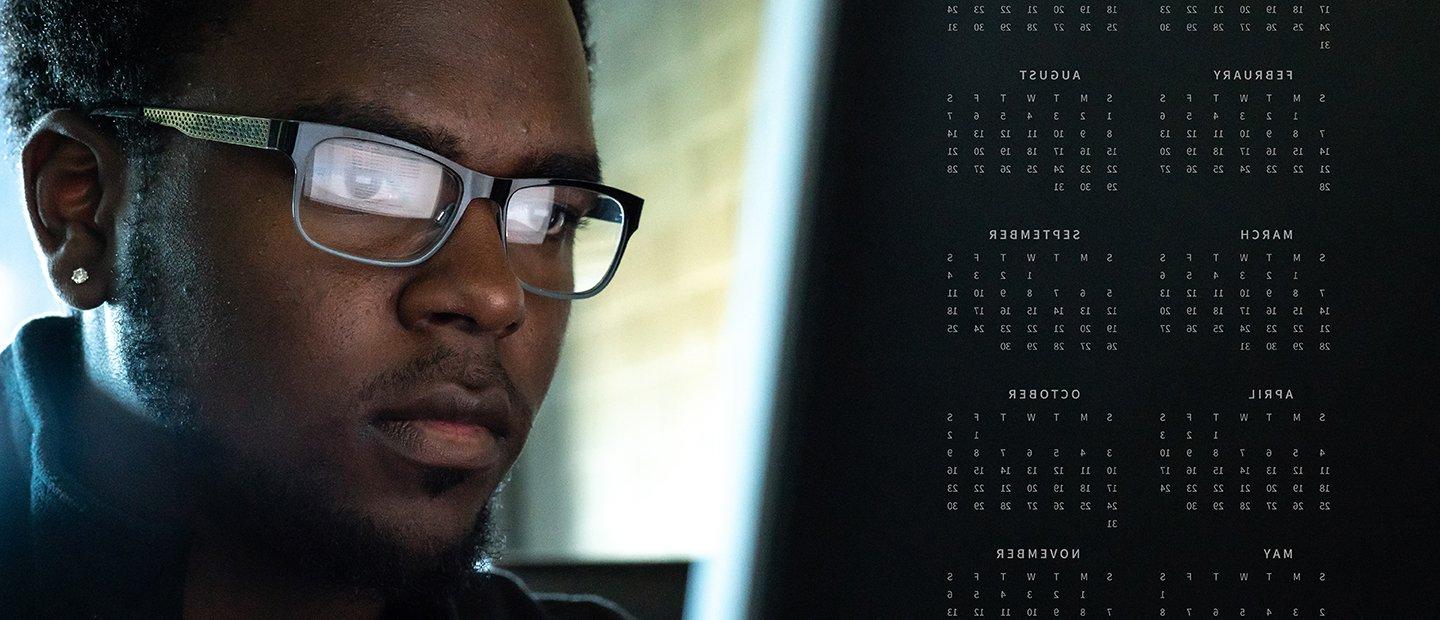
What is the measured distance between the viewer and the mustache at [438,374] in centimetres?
37

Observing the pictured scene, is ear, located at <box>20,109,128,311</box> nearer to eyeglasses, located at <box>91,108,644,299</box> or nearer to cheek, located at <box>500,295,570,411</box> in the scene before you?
eyeglasses, located at <box>91,108,644,299</box>

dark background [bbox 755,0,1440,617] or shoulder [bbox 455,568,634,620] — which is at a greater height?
dark background [bbox 755,0,1440,617]

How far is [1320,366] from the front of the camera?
36 cm

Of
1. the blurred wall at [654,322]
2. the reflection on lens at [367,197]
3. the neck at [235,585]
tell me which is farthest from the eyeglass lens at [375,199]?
the blurred wall at [654,322]

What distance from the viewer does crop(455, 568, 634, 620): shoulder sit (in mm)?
495

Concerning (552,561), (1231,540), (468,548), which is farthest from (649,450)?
(1231,540)

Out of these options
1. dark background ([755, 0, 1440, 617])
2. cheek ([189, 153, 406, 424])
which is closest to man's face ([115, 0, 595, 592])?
cheek ([189, 153, 406, 424])

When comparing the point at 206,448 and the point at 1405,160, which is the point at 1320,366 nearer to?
the point at 1405,160

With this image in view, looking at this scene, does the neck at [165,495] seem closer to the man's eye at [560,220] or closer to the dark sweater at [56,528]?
the dark sweater at [56,528]

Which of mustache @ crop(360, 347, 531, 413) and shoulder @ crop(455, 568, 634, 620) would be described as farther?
shoulder @ crop(455, 568, 634, 620)

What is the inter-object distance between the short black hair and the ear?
0.01 m

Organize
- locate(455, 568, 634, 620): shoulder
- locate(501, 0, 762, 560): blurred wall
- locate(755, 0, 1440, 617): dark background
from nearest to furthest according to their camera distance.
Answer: locate(755, 0, 1440, 617): dark background, locate(455, 568, 634, 620): shoulder, locate(501, 0, 762, 560): blurred wall

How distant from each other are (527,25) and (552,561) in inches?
17.1

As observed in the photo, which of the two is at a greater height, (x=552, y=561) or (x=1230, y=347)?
(x=1230, y=347)
